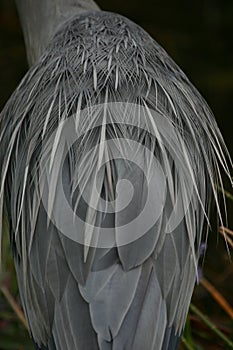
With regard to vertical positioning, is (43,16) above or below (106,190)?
above

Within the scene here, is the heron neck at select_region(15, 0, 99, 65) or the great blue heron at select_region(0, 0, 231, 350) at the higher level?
the heron neck at select_region(15, 0, 99, 65)

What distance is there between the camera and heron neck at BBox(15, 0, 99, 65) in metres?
2.79

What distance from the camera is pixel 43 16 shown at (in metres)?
2.83

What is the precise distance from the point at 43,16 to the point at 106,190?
93 cm

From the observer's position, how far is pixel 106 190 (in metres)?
2.07

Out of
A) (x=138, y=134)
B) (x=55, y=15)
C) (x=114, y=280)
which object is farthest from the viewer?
(x=55, y=15)

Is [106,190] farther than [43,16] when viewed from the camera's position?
No

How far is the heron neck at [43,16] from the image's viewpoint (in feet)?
9.17

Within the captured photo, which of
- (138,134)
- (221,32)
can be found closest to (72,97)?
(138,134)

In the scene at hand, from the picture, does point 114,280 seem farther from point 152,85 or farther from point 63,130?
point 152,85

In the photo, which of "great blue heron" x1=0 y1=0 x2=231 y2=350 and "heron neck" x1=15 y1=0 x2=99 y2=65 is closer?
"great blue heron" x1=0 y1=0 x2=231 y2=350

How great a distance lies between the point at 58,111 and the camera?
225 cm

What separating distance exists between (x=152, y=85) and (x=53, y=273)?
0.54 metres

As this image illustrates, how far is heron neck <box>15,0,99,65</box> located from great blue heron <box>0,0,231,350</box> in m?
0.33
